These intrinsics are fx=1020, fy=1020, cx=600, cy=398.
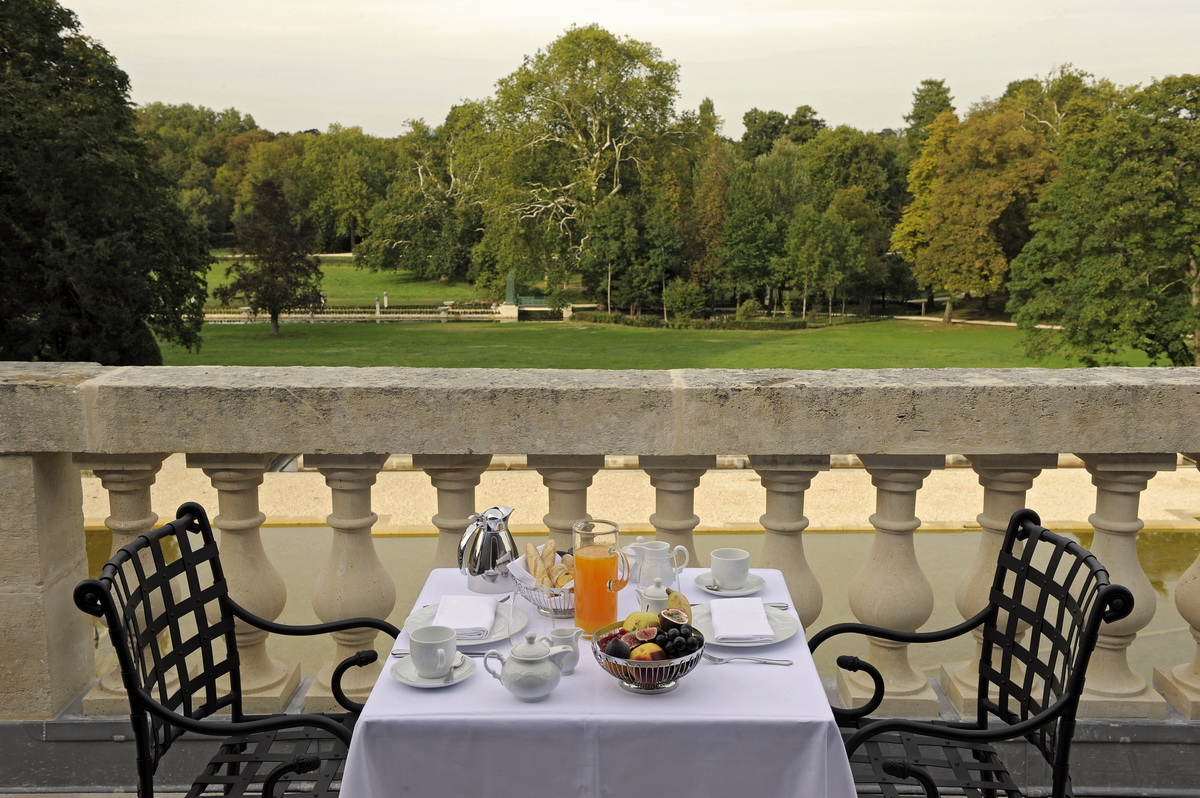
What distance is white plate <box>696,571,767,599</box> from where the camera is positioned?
2570 millimetres

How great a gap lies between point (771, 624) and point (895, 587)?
759 mm

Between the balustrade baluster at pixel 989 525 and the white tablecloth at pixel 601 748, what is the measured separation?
1.17 meters

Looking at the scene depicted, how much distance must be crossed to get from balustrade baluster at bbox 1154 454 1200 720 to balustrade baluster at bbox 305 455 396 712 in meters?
2.34

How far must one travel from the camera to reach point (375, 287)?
64875mm

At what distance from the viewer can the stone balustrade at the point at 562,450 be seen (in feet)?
9.15

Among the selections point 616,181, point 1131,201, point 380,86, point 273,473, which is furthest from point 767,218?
point 273,473

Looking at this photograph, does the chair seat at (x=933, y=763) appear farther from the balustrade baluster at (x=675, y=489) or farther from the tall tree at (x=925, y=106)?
the tall tree at (x=925, y=106)

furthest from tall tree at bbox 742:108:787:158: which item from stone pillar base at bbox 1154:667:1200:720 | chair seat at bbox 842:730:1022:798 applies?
chair seat at bbox 842:730:1022:798

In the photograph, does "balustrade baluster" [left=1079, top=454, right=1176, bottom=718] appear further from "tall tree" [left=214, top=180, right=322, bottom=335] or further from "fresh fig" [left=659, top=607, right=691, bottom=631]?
"tall tree" [left=214, top=180, right=322, bottom=335]

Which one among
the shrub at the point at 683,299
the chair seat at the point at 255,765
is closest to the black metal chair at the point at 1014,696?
the chair seat at the point at 255,765

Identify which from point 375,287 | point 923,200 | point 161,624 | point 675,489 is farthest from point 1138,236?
point 375,287

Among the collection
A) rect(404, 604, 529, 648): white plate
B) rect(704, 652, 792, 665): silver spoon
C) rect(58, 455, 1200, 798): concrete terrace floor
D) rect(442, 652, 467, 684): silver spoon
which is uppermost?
rect(404, 604, 529, 648): white plate

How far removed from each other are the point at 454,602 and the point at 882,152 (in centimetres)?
5963

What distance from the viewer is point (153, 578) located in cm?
239
